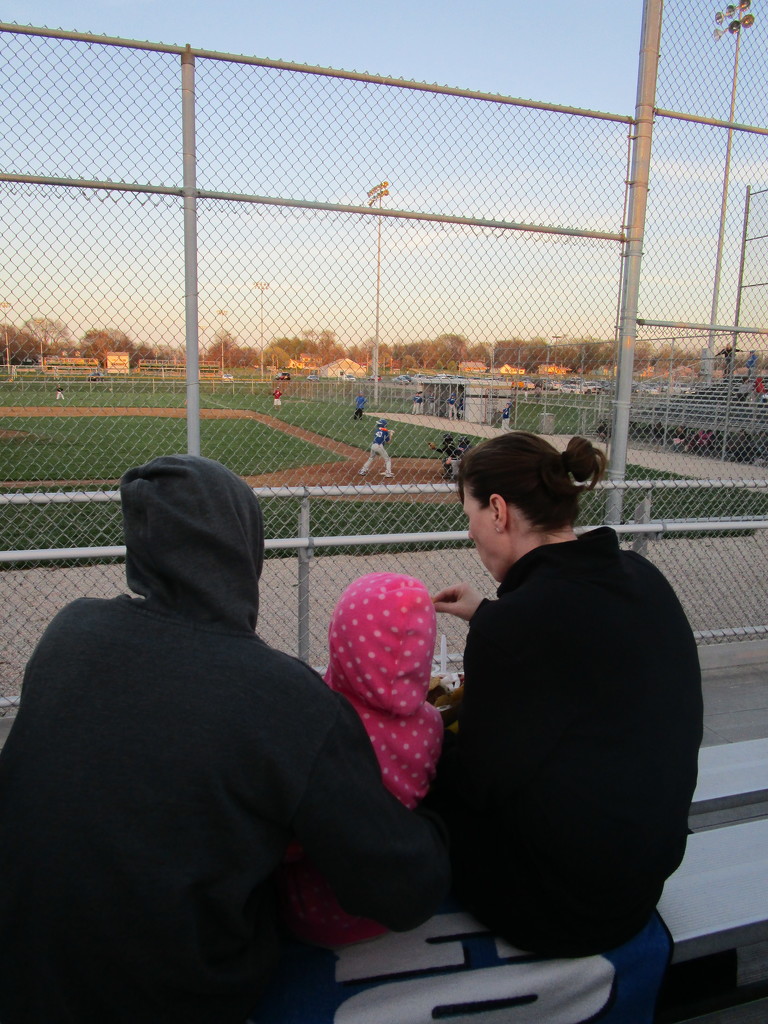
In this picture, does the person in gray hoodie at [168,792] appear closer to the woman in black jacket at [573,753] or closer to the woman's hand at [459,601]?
the woman in black jacket at [573,753]

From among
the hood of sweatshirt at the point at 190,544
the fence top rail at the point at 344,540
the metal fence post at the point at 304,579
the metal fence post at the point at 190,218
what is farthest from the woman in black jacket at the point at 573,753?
the metal fence post at the point at 190,218

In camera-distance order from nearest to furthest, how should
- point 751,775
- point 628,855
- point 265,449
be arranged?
1. point 628,855
2. point 751,775
3. point 265,449

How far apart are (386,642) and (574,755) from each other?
41 cm

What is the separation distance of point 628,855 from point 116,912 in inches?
35.9

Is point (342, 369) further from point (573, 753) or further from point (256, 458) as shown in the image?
point (256, 458)

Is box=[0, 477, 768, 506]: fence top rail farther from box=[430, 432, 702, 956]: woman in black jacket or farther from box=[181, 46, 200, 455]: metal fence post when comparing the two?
box=[430, 432, 702, 956]: woman in black jacket

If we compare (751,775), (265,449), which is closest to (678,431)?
(265,449)

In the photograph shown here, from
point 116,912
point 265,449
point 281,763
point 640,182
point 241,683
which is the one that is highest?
point 640,182

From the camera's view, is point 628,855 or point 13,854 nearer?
point 13,854

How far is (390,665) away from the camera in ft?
4.63

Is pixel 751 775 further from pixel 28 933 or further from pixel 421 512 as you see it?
pixel 421 512

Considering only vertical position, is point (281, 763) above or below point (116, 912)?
above

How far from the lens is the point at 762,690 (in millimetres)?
4312

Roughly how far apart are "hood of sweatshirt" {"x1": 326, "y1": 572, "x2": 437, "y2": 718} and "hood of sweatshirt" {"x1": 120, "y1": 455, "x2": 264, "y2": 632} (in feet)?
0.69
